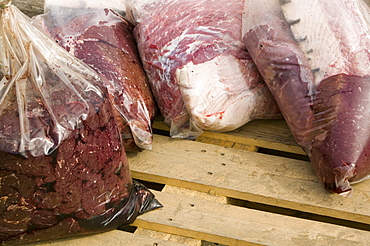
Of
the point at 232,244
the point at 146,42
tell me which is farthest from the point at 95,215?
the point at 146,42

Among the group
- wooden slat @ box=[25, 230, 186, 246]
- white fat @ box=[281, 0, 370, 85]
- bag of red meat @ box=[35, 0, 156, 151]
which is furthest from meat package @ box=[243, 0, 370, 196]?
wooden slat @ box=[25, 230, 186, 246]

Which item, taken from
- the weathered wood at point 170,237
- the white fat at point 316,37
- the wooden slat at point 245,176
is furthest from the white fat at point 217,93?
the weathered wood at point 170,237

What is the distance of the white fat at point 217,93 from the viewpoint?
155 centimetres

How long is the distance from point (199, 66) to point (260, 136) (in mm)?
371

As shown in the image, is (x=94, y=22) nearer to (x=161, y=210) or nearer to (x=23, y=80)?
(x=23, y=80)

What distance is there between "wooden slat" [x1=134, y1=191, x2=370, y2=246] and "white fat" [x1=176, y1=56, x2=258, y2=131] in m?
0.29

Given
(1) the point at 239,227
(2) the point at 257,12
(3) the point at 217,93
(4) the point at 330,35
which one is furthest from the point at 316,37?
(1) the point at 239,227

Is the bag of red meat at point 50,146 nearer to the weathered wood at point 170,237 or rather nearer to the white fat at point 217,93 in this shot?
the weathered wood at point 170,237

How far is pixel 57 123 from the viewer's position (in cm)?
118

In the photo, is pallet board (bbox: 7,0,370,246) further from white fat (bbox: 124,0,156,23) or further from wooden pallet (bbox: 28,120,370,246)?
white fat (bbox: 124,0,156,23)

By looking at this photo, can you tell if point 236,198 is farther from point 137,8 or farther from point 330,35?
point 137,8

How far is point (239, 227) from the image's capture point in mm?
1394

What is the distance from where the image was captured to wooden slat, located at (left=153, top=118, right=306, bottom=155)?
172cm

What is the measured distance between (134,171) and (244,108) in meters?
0.42
